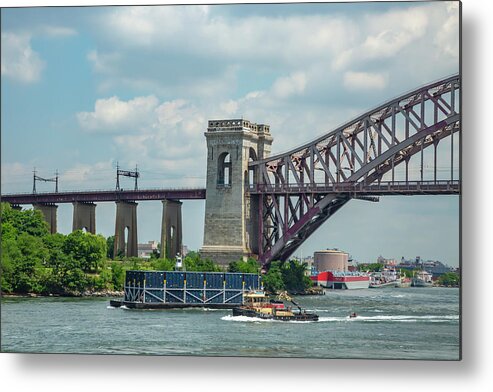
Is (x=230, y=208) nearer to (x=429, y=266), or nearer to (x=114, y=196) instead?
(x=114, y=196)

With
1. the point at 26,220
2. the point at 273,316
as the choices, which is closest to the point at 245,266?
the point at 26,220

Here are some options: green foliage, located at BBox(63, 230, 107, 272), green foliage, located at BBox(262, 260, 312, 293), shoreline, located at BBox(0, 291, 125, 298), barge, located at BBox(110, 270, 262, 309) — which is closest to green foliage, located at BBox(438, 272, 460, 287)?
barge, located at BBox(110, 270, 262, 309)

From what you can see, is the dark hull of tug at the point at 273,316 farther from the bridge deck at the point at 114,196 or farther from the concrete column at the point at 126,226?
the concrete column at the point at 126,226

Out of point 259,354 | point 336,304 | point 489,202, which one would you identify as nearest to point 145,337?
point 259,354

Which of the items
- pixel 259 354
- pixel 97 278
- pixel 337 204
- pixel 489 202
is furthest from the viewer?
pixel 97 278

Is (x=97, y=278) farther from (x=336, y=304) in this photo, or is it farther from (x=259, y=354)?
(x=259, y=354)

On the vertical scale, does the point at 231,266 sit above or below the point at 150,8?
below
